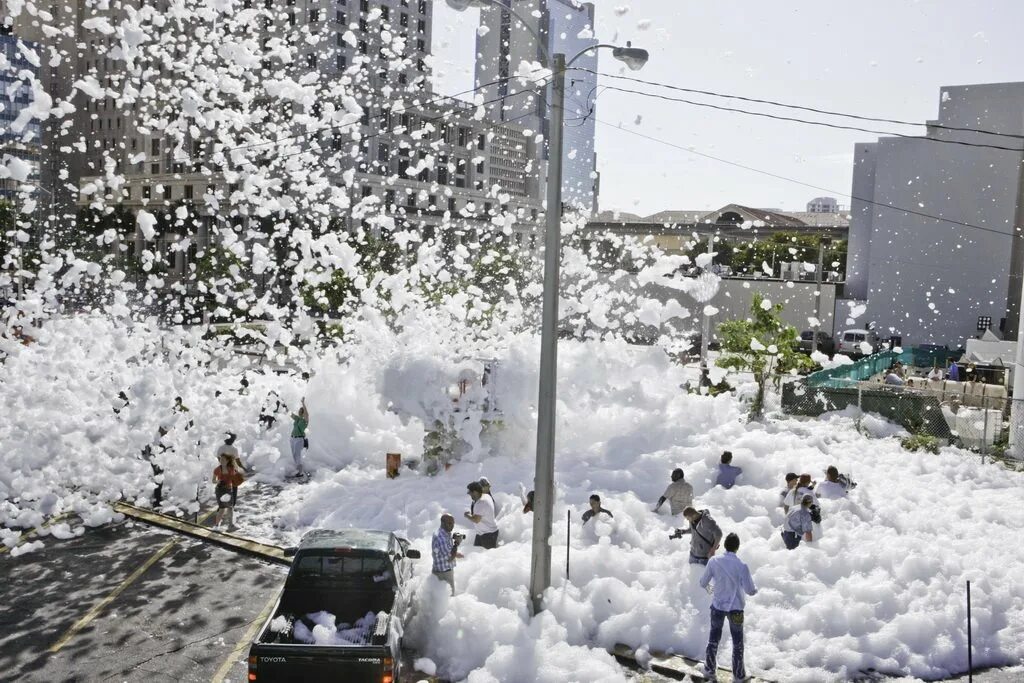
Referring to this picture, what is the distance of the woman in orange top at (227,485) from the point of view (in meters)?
14.9

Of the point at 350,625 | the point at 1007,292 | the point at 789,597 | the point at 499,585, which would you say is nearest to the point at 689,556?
the point at 789,597

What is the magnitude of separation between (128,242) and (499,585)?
73.2 m

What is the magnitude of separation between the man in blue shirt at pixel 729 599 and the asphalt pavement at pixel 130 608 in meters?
5.05

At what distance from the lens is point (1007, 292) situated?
44344mm

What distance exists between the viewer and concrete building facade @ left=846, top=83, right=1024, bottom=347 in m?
43.5

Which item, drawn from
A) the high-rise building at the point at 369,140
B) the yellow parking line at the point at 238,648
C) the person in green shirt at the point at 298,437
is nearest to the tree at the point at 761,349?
the person in green shirt at the point at 298,437

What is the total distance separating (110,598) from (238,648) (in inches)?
101

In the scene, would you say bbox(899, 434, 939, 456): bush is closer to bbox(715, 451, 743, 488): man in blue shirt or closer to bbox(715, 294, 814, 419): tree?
bbox(715, 294, 814, 419): tree

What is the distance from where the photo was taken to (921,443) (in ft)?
64.2

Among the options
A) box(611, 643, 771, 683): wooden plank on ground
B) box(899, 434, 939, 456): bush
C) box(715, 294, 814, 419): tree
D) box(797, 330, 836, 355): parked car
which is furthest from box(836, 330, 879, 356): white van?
box(611, 643, 771, 683): wooden plank on ground

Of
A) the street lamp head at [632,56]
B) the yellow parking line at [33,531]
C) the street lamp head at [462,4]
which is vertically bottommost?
the yellow parking line at [33,531]

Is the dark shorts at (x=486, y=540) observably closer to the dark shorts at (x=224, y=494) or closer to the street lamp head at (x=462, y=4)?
the dark shorts at (x=224, y=494)

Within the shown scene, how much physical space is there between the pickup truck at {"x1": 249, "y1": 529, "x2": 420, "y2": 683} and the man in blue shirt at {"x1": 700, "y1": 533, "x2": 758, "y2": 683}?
3340 mm

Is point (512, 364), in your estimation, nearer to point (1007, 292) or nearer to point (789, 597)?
point (789, 597)
